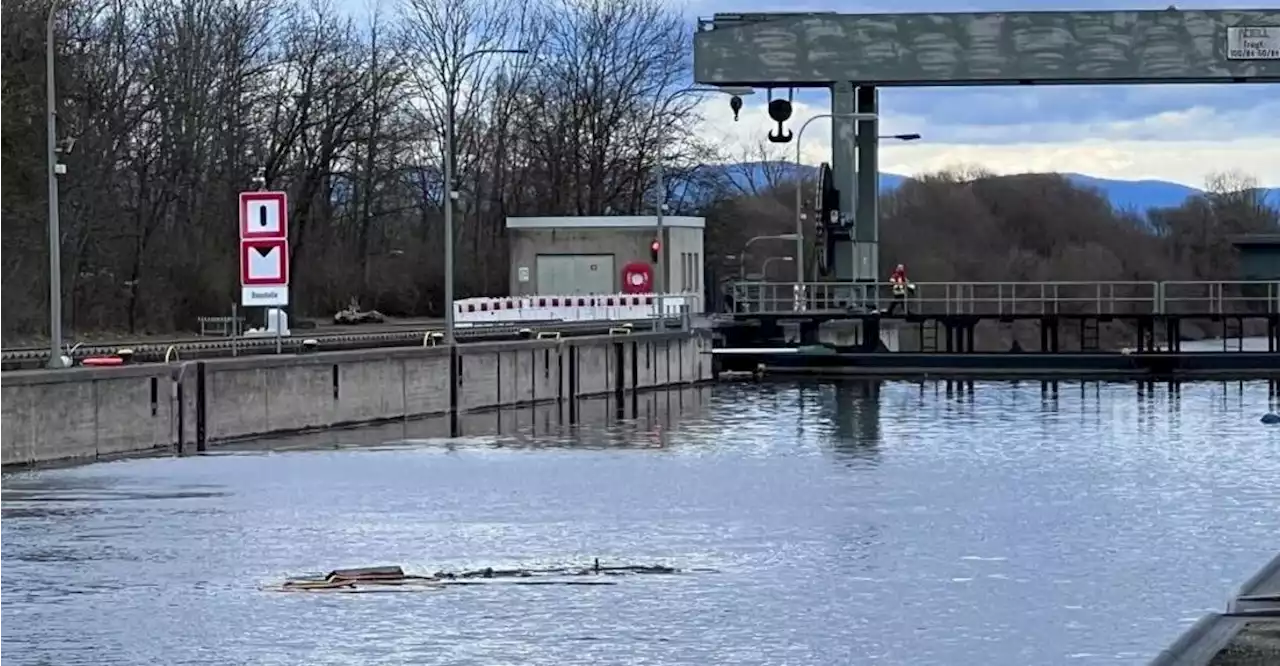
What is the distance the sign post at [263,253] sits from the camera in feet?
115

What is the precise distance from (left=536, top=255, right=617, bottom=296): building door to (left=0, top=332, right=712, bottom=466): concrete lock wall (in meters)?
19.2

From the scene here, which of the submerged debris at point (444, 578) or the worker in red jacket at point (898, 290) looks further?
the worker in red jacket at point (898, 290)

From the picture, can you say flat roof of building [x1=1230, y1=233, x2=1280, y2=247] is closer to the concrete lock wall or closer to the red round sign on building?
the red round sign on building

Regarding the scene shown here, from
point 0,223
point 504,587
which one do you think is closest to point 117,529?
point 504,587

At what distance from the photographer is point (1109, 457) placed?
3416 cm

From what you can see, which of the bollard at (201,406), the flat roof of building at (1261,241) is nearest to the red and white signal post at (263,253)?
the bollard at (201,406)

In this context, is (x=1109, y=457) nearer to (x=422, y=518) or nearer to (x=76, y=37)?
(x=422, y=518)

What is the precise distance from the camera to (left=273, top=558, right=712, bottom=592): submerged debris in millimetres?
18625

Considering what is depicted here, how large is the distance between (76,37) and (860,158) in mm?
23985

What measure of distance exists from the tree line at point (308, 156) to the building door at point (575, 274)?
470cm

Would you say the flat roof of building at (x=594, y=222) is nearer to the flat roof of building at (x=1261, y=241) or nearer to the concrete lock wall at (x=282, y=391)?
the concrete lock wall at (x=282, y=391)

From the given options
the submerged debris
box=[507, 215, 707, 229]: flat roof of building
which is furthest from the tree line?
the submerged debris

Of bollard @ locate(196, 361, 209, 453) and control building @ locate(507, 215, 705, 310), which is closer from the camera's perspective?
bollard @ locate(196, 361, 209, 453)

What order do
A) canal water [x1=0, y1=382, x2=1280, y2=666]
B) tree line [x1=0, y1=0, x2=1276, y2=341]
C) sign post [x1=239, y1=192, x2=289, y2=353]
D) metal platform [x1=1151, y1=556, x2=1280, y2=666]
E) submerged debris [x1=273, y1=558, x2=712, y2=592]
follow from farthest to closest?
tree line [x1=0, y1=0, x2=1276, y2=341] < sign post [x1=239, y1=192, x2=289, y2=353] < submerged debris [x1=273, y1=558, x2=712, y2=592] < canal water [x1=0, y1=382, x2=1280, y2=666] < metal platform [x1=1151, y1=556, x2=1280, y2=666]
